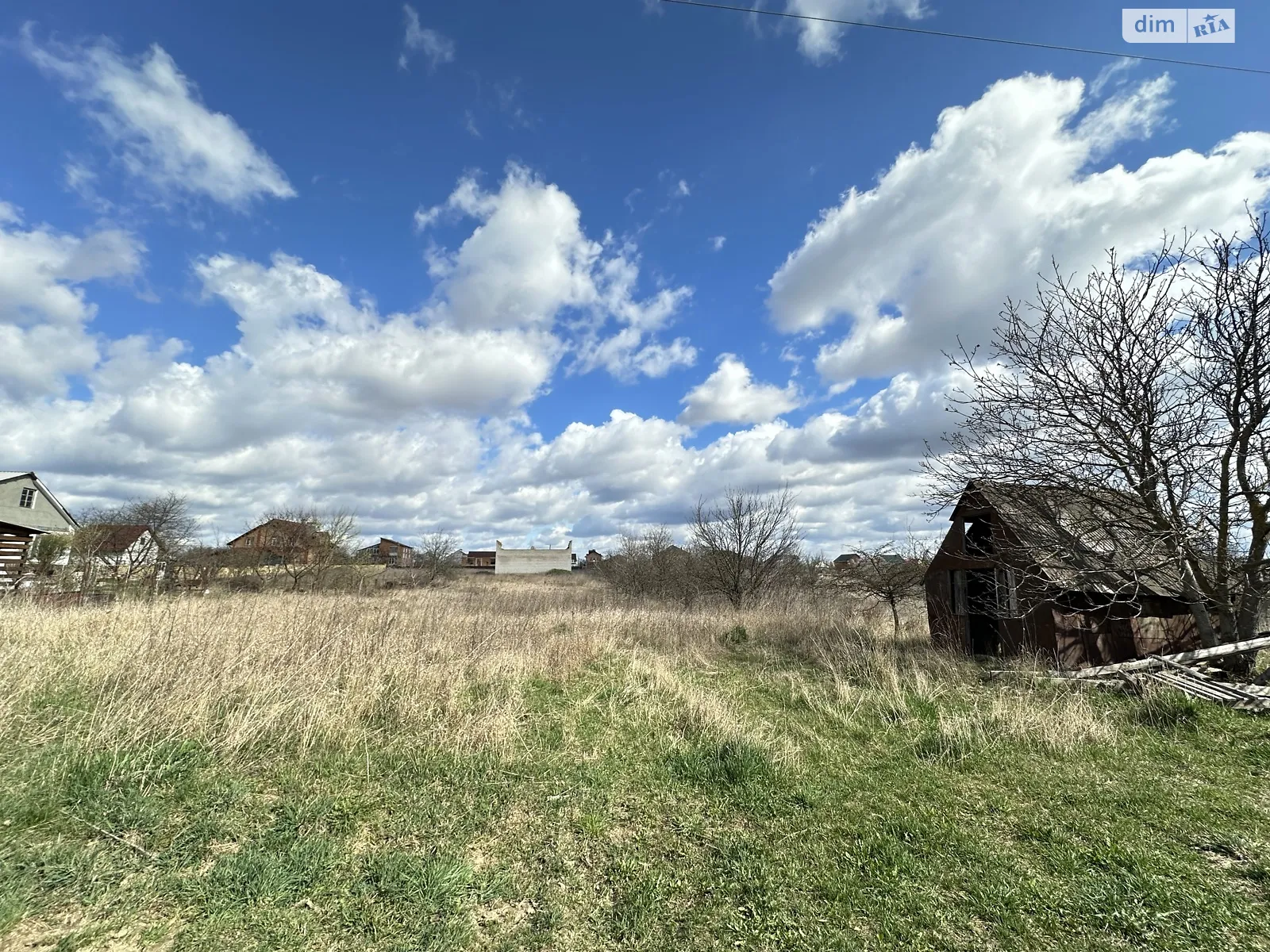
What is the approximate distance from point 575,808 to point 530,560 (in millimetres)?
64545

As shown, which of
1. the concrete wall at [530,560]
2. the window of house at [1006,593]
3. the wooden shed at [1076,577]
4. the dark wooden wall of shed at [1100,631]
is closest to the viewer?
the wooden shed at [1076,577]

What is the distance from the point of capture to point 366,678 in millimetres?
7418

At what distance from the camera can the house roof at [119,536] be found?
26391 millimetres

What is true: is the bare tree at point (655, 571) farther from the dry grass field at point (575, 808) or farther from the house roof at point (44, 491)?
the house roof at point (44, 491)

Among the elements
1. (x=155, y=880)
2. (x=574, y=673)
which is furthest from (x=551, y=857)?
(x=574, y=673)

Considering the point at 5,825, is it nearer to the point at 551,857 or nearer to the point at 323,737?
the point at 323,737

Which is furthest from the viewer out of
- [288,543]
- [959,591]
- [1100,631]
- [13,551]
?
[288,543]

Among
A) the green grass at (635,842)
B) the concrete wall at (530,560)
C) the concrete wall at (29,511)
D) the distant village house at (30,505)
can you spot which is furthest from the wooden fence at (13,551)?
the concrete wall at (530,560)

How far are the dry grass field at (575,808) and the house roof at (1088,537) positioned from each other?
2.33 meters

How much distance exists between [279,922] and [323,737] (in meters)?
3.01

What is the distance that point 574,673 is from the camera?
33.4ft

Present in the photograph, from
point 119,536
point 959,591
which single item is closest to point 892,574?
point 959,591

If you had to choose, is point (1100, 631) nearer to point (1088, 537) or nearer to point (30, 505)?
point (1088, 537)

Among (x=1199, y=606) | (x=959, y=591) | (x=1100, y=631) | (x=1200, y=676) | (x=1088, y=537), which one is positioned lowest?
(x=1200, y=676)
